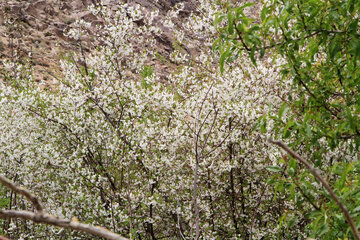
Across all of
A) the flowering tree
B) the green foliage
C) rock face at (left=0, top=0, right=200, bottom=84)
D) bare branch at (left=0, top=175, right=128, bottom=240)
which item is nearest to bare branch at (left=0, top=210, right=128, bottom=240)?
bare branch at (left=0, top=175, right=128, bottom=240)

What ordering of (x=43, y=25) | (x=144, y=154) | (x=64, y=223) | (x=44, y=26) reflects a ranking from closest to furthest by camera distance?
1. (x=64, y=223)
2. (x=144, y=154)
3. (x=43, y=25)
4. (x=44, y=26)

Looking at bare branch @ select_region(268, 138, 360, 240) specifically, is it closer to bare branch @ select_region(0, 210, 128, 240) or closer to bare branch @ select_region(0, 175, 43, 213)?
bare branch @ select_region(0, 210, 128, 240)

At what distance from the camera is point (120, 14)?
9383mm

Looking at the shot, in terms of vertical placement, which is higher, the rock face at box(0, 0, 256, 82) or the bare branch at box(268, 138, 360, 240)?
the rock face at box(0, 0, 256, 82)

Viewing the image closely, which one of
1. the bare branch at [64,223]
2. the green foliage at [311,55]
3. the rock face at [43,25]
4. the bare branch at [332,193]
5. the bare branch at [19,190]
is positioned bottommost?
the bare branch at [64,223]

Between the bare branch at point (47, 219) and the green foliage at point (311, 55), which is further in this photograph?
the green foliage at point (311, 55)

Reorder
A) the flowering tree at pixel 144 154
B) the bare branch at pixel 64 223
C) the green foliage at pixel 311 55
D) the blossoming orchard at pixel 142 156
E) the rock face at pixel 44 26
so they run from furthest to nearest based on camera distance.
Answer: the rock face at pixel 44 26 < the flowering tree at pixel 144 154 < the blossoming orchard at pixel 142 156 < the green foliage at pixel 311 55 < the bare branch at pixel 64 223

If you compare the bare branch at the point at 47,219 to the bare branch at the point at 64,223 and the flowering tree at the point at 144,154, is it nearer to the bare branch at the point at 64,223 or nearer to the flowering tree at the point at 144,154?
the bare branch at the point at 64,223

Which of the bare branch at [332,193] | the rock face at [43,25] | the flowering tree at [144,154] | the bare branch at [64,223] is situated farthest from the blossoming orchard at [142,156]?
the rock face at [43,25]

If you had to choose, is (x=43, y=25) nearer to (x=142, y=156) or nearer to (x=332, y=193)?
(x=142, y=156)

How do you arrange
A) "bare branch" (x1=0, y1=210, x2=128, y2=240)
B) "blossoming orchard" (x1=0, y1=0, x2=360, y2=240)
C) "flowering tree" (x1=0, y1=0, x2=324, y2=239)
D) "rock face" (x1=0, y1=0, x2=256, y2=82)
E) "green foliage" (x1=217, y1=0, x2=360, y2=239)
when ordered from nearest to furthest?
"bare branch" (x1=0, y1=210, x2=128, y2=240) → "green foliage" (x1=217, y1=0, x2=360, y2=239) → "blossoming orchard" (x1=0, y1=0, x2=360, y2=240) → "flowering tree" (x1=0, y1=0, x2=324, y2=239) → "rock face" (x1=0, y1=0, x2=256, y2=82)

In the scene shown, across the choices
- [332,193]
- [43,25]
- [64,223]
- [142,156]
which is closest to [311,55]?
[332,193]

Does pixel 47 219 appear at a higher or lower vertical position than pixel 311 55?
lower

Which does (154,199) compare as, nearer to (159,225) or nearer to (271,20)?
(159,225)
